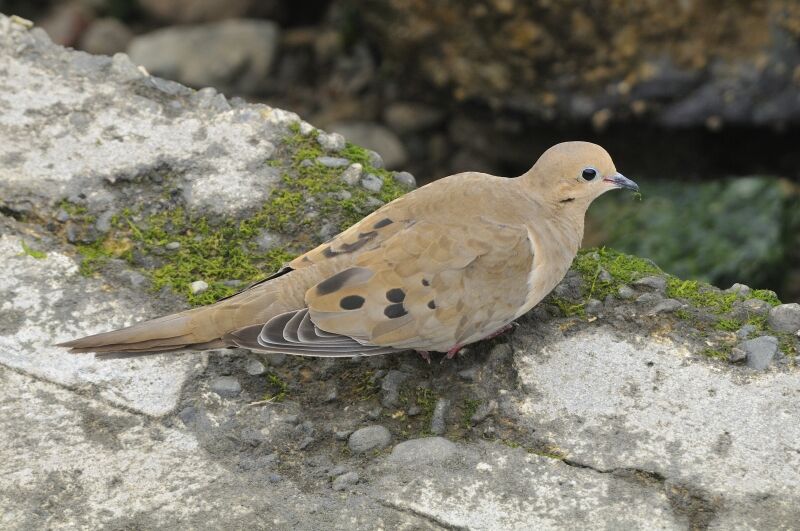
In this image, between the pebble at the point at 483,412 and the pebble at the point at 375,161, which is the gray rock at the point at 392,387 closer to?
the pebble at the point at 483,412

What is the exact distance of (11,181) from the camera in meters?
4.00

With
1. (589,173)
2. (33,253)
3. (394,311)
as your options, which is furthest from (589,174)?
(33,253)

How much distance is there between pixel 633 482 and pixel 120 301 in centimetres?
171

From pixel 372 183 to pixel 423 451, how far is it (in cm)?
129

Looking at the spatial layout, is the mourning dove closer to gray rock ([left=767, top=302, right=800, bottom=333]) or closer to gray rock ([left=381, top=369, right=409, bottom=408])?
gray rock ([left=381, top=369, right=409, bottom=408])

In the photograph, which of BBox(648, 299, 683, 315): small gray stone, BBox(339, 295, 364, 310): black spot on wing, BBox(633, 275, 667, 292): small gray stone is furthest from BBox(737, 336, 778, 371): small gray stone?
BBox(339, 295, 364, 310): black spot on wing

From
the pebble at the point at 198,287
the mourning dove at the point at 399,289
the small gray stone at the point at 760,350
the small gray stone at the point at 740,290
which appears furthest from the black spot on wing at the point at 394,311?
the small gray stone at the point at 740,290

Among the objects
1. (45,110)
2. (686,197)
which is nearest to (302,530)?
(45,110)

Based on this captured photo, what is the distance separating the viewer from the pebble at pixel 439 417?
10.5 feet

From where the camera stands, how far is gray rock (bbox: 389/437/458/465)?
121 inches

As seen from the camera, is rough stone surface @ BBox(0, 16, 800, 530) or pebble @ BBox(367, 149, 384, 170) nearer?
rough stone surface @ BBox(0, 16, 800, 530)

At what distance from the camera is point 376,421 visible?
324 cm

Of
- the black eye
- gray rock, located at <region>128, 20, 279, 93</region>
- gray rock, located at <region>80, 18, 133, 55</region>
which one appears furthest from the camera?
gray rock, located at <region>80, 18, 133, 55</region>

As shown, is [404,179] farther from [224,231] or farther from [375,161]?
[224,231]
